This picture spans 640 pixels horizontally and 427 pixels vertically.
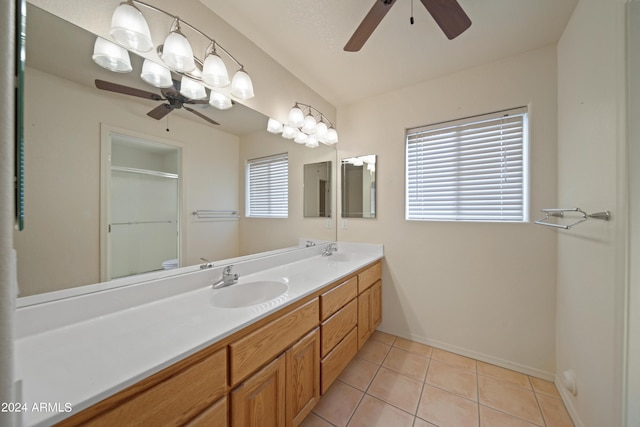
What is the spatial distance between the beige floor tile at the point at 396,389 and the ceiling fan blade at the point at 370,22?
223cm

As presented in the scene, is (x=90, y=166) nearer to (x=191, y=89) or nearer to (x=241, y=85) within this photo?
(x=191, y=89)

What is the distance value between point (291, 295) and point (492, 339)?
1.78m

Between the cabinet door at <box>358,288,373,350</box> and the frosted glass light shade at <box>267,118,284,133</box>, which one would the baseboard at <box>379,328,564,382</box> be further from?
the frosted glass light shade at <box>267,118,284,133</box>

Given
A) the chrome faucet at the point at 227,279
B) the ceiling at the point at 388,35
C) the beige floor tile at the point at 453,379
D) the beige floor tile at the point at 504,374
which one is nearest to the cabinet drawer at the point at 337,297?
the chrome faucet at the point at 227,279

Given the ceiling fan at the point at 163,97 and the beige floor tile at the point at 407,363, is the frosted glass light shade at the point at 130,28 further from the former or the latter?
the beige floor tile at the point at 407,363

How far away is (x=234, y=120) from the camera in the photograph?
1.46 m

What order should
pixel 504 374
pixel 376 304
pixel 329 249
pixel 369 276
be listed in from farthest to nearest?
pixel 329 249 → pixel 376 304 → pixel 369 276 → pixel 504 374

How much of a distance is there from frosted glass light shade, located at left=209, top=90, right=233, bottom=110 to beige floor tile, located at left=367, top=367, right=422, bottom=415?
2099 mm

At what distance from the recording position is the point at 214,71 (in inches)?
49.3

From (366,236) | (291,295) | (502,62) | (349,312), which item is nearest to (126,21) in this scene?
(291,295)

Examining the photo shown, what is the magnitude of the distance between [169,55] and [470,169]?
86.3 inches

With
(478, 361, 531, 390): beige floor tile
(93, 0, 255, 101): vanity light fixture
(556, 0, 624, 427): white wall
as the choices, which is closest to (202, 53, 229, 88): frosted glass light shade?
(93, 0, 255, 101): vanity light fixture

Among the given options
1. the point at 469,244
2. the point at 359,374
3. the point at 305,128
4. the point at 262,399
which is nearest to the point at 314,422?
the point at 359,374

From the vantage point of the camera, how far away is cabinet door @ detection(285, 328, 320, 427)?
1.10 m
